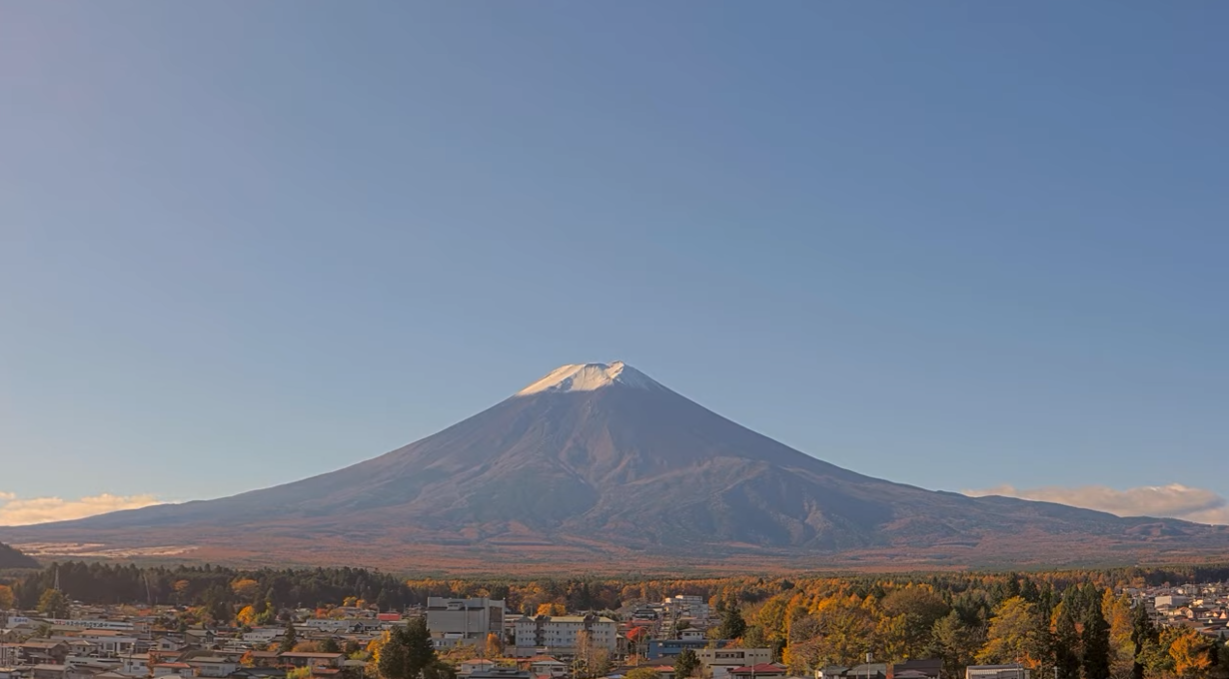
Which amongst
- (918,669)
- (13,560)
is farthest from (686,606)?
(13,560)

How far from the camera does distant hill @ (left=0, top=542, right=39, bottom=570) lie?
9582cm

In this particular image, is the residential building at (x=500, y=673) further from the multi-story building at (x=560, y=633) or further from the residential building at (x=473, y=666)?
the multi-story building at (x=560, y=633)

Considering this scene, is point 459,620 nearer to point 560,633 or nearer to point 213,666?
point 560,633

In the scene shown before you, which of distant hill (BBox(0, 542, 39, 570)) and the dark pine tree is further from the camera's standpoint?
distant hill (BBox(0, 542, 39, 570))

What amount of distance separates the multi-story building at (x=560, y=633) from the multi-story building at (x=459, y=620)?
129 cm

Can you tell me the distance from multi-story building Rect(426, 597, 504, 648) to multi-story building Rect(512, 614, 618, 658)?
1.29 metres

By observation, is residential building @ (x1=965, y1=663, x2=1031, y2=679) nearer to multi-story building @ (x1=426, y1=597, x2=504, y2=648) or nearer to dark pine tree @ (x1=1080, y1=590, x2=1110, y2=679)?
dark pine tree @ (x1=1080, y1=590, x2=1110, y2=679)

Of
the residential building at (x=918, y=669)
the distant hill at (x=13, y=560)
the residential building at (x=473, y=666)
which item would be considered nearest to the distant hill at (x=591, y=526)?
the distant hill at (x=13, y=560)

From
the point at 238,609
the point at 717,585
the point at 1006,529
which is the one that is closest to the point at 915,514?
the point at 1006,529

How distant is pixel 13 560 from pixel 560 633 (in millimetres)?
49475

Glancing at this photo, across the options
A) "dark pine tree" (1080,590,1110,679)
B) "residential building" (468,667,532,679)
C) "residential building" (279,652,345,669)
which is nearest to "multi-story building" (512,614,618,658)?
"residential building" (279,652,345,669)

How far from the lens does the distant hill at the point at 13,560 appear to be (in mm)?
95819

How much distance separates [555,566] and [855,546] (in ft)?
160

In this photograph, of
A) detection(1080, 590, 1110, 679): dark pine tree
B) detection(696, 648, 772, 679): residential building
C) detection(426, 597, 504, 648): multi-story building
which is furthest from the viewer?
detection(426, 597, 504, 648): multi-story building
